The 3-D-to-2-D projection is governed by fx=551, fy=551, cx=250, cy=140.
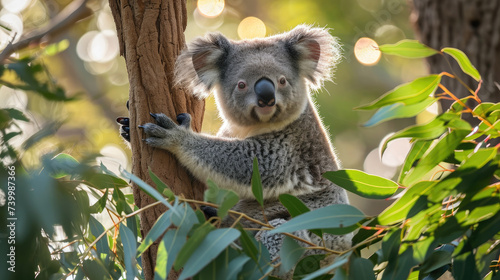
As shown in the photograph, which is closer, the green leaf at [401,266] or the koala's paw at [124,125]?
the green leaf at [401,266]

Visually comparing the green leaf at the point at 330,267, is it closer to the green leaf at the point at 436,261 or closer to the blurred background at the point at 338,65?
the green leaf at the point at 436,261

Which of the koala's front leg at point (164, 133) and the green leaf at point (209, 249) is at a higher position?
the koala's front leg at point (164, 133)

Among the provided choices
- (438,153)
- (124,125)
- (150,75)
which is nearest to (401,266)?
(438,153)

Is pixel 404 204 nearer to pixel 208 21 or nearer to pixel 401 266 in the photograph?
pixel 401 266

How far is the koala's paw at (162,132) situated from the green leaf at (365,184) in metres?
0.76

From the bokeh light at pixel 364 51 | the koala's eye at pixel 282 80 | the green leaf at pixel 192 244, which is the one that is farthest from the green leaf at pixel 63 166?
the bokeh light at pixel 364 51

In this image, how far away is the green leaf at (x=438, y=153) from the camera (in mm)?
1795

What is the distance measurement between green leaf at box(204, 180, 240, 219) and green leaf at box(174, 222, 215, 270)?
0.06 m

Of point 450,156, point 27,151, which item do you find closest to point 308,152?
point 450,156

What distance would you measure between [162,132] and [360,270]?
1007 millimetres

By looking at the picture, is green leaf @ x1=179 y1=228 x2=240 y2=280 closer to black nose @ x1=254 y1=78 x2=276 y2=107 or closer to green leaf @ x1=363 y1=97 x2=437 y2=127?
green leaf @ x1=363 y1=97 x2=437 y2=127

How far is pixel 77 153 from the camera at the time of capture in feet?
5.26

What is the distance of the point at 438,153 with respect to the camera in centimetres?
181

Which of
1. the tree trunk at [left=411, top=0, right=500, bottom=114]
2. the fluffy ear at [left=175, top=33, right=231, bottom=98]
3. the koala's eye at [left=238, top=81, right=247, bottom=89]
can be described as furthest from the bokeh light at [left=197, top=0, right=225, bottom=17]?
the koala's eye at [left=238, top=81, right=247, bottom=89]
